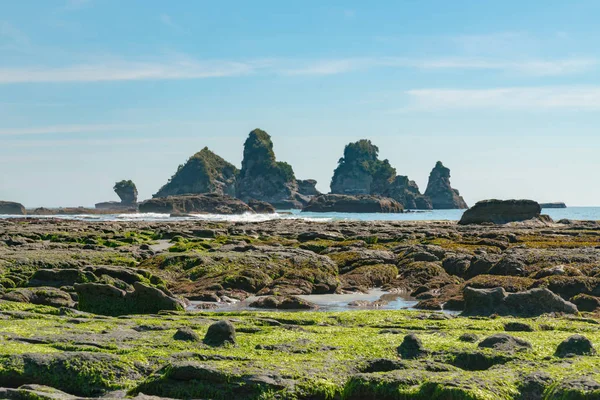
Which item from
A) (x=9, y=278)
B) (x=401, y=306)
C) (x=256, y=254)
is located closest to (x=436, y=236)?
(x=256, y=254)

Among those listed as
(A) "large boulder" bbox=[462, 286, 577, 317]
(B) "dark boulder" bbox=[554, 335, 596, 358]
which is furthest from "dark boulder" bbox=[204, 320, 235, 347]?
(A) "large boulder" bbox=[462, 286, 577, 317]

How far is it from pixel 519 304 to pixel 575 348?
24.4 ft

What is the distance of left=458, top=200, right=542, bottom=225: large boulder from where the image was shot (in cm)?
9519

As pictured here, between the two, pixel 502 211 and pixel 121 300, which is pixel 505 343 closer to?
pixel 121 300

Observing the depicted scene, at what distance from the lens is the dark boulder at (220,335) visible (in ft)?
48.6

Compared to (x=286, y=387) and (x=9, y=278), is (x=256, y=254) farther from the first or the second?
(x=286, y=387)

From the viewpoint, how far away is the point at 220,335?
1487 cm

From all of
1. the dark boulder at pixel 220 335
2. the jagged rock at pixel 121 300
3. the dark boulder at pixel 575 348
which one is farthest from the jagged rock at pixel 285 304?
the dark boulder at pixel 575 348

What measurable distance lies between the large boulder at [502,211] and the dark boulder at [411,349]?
82475 millimetres

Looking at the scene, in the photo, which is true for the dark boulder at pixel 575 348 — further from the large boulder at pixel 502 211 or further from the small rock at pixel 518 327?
the large boulder at pixel 502 211

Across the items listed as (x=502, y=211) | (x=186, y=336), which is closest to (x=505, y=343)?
(x=186, y=336)

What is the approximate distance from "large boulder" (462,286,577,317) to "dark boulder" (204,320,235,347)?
956cm

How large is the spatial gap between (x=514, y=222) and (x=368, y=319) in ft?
256

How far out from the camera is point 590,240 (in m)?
50.2
